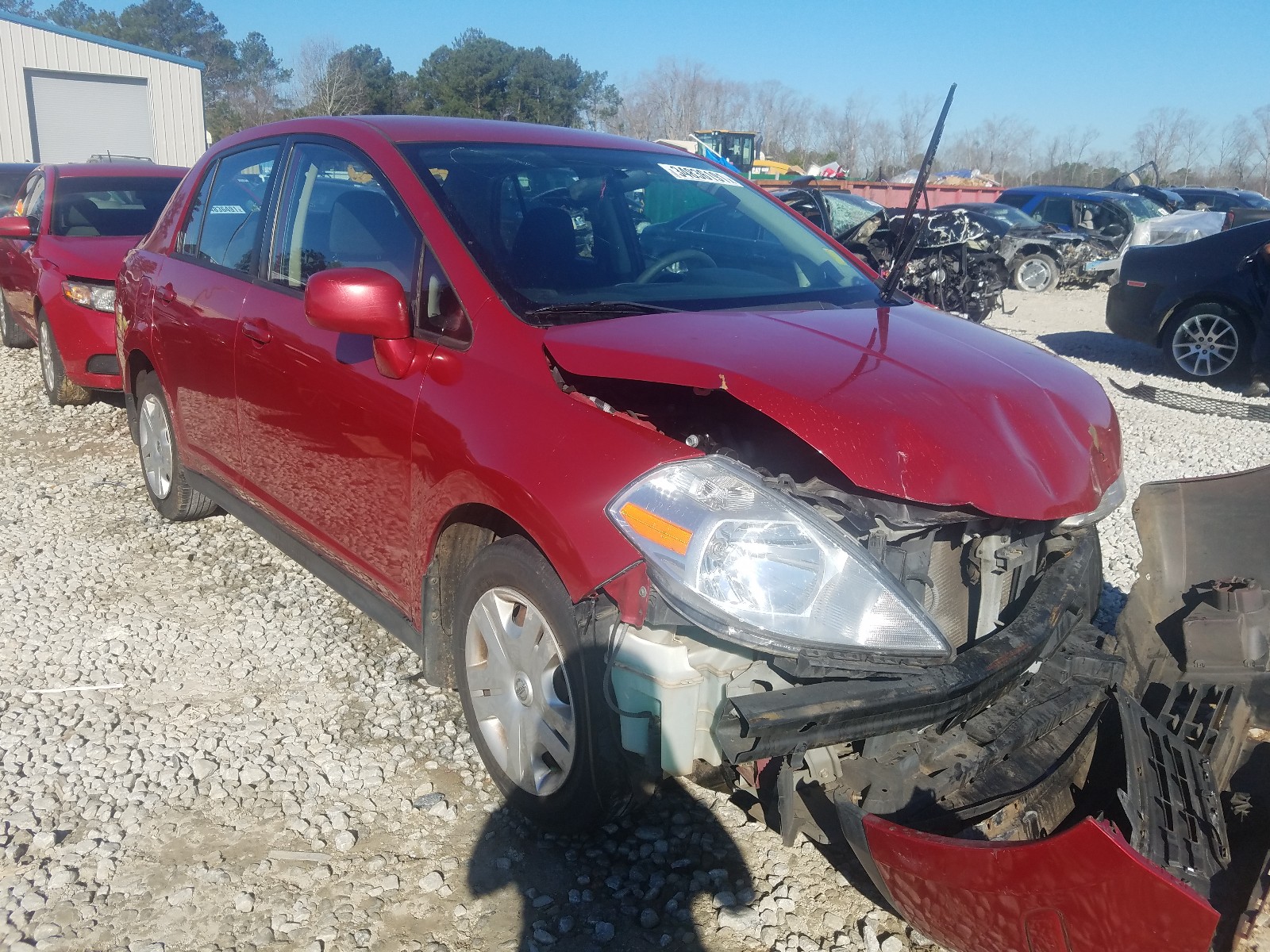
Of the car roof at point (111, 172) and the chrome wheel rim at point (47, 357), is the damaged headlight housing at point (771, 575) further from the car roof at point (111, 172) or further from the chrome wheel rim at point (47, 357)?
the car roof at point (111, 172)

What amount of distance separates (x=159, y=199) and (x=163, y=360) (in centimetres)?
405

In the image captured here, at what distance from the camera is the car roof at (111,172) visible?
7.54 metres

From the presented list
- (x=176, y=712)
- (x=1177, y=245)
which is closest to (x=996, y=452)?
(x=176, y=712)

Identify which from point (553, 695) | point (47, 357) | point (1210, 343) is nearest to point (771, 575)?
point (553, 695)

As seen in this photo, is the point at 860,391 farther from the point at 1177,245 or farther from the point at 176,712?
the point at 1177,245

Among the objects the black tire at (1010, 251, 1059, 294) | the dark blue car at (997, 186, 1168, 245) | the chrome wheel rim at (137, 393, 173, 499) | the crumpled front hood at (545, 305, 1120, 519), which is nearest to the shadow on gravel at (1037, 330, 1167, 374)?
the black tire at (1010, 251, 1059, 294)

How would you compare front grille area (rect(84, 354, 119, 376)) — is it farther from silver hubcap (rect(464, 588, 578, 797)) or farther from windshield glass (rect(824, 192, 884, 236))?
windshield glass (rect(824, 192, 884, 236))

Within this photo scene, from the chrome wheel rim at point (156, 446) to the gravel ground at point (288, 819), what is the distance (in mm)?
602

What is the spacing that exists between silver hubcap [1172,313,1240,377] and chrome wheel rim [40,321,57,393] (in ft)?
29.8

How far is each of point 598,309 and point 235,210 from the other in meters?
2.03

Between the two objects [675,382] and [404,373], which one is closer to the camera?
[675,382]

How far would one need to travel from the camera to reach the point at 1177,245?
29.5ft

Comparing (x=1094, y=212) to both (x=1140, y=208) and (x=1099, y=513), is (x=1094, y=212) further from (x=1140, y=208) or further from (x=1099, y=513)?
(x=1099, y=513)

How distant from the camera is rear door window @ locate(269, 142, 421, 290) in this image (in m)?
3.00
